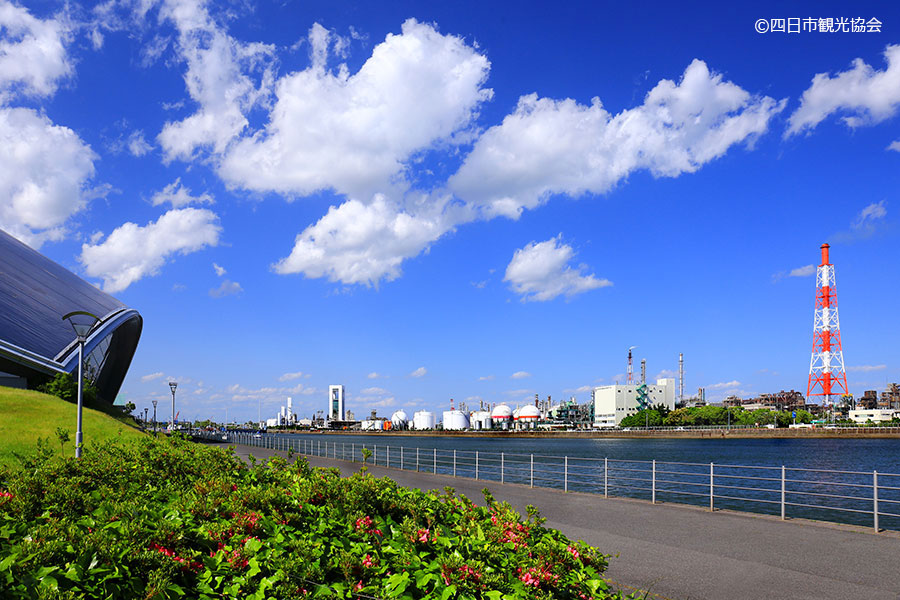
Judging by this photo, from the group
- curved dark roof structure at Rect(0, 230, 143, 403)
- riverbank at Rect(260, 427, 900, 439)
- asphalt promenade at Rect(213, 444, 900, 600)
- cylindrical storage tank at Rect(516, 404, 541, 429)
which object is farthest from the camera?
cylindrical storage tank at Rect(516, 404, 541, 429)

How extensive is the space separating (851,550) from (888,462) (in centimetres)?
7145

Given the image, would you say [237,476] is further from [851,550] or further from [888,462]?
[888,462]

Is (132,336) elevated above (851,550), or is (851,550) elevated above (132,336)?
(132,336)

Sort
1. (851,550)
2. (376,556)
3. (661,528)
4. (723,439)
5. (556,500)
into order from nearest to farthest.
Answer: (376,556) → (851,550) → (661,528) → (556,500) → (723,439)

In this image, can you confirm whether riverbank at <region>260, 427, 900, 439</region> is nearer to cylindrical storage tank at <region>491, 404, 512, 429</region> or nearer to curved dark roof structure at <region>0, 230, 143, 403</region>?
cylindrical storage tank at <region>491, 404, 512, 429</region>

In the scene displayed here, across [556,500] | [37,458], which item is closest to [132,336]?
[556,500]

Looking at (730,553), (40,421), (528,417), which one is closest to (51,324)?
(40,421)

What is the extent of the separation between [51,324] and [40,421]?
89.0 ft

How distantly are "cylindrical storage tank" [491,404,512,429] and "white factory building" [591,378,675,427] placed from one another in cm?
2761

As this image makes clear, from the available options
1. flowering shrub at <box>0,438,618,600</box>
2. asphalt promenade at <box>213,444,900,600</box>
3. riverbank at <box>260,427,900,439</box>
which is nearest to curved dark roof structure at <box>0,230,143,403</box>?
asphalt promenade at <box>213,444,900,600</box>

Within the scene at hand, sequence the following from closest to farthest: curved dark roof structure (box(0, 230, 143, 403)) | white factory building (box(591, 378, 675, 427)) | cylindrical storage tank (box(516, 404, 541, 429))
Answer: curved dark roof structure (box(0, 230, 143, 403)) → white factory building (box(591, 378, 675, 427)) → cylindrical storage tank (box(516, 404, 541, 429))

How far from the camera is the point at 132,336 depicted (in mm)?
71250

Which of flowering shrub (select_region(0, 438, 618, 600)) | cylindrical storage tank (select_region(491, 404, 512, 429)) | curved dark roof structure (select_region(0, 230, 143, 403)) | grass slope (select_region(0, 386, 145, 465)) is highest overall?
curved dark roof structure (select_region(0, 230, 143, 403))

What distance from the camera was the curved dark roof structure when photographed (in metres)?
41.5
